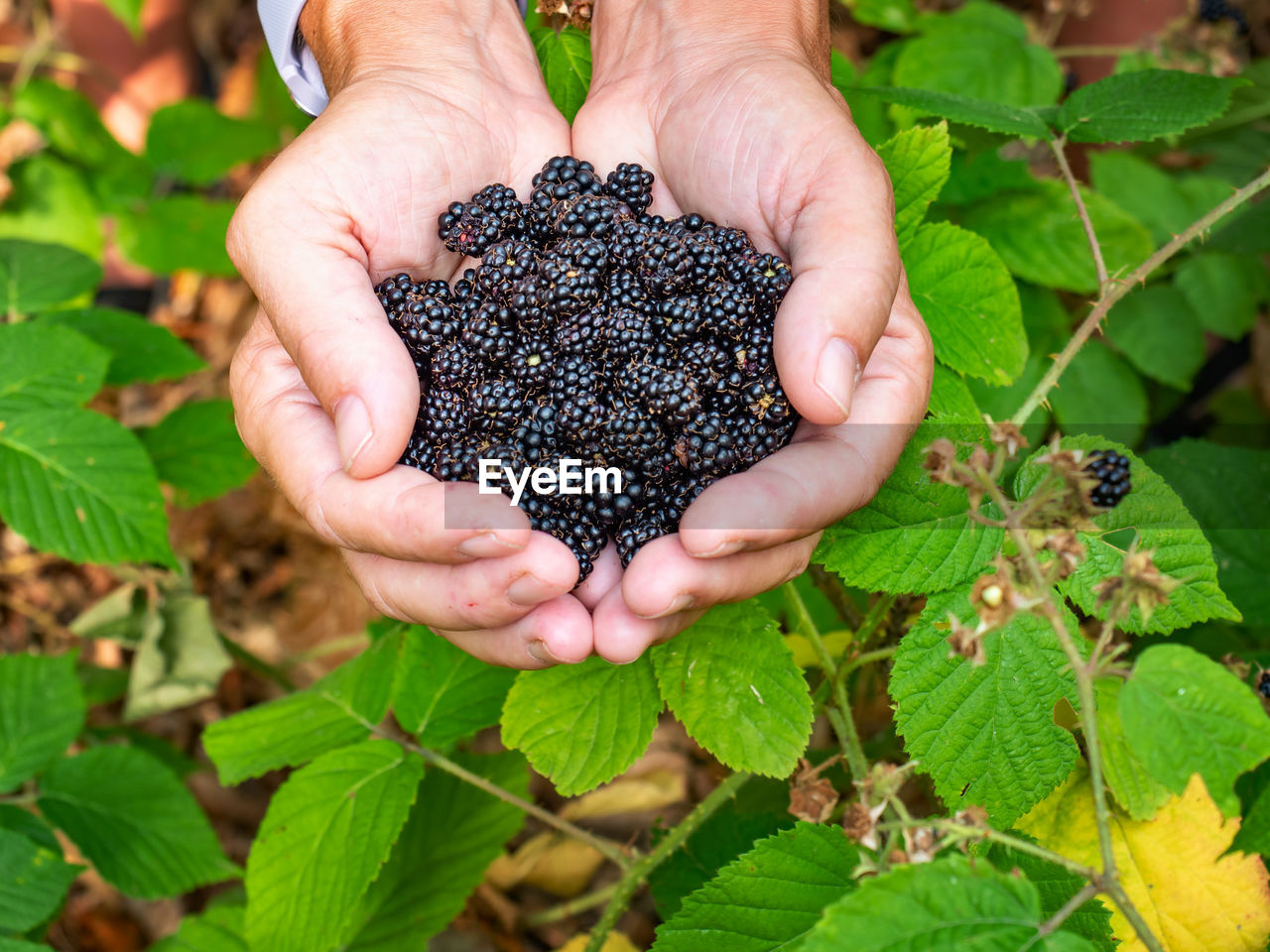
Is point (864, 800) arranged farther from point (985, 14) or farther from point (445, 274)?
point (985, 14)

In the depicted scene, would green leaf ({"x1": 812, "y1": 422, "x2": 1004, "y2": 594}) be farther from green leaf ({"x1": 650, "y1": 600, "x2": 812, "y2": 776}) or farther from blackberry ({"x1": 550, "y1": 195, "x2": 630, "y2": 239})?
blackberry ({"x1": 550, "y1": 195, "x2": 630, "y2": 239})

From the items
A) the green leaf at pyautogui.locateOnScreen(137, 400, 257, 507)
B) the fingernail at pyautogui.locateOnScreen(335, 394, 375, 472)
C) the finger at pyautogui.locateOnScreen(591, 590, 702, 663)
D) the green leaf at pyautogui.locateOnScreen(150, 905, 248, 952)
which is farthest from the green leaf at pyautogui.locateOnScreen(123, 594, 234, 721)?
the finger at pyautogui.locateOnScreen(591, 590, 702, 663)

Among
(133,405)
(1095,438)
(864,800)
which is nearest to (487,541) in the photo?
(864,800)

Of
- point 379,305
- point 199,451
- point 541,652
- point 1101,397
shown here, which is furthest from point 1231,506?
point 199,451

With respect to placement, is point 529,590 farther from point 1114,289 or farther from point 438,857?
point 1114,289

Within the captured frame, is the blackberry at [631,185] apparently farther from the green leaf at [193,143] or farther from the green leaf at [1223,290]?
the green leaf at [1223,290]
